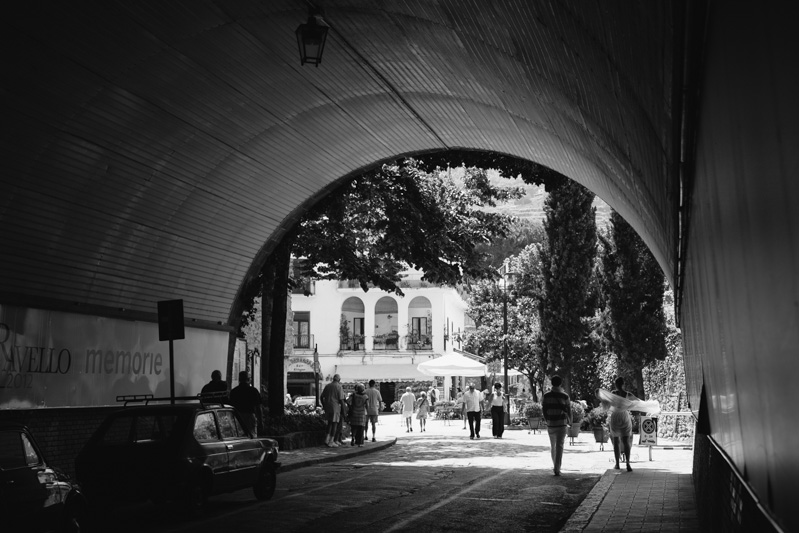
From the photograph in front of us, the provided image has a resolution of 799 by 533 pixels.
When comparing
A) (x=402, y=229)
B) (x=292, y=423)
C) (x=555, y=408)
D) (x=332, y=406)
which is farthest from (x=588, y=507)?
(x=402, y=229)

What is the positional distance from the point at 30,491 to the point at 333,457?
519 inches

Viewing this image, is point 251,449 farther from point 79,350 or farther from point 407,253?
point 407,253

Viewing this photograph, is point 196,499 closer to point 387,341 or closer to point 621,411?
point 621,411

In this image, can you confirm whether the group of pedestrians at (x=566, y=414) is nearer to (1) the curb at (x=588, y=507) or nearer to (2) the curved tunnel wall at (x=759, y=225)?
(1) the curb at (x=588, y=507)

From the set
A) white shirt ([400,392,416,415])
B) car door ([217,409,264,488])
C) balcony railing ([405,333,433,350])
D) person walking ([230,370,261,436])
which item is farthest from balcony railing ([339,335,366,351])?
car door ([217,409,264,488])

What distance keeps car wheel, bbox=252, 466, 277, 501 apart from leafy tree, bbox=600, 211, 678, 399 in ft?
83.5

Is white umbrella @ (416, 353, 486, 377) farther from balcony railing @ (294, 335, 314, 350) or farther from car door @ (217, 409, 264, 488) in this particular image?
balcony railing @ (294, 335, 314, 350)

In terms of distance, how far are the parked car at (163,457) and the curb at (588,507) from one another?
4.41 metres

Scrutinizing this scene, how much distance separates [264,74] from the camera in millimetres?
13773

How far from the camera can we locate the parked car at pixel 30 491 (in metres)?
7.98

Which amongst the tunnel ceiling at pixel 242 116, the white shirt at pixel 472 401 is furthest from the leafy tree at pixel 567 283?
the tunnel ceiling at pixel 242 116

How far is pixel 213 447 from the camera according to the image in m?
11.8

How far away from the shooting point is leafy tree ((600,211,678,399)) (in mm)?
36656

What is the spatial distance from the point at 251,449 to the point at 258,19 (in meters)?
5.85
